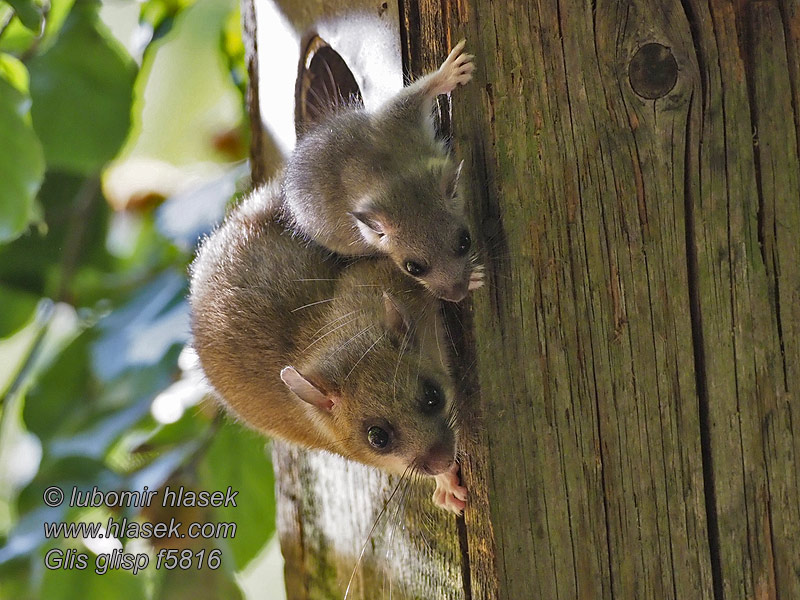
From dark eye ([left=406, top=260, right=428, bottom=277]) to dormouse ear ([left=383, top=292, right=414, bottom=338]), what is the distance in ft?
0.28

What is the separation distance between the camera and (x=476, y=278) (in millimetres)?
1867

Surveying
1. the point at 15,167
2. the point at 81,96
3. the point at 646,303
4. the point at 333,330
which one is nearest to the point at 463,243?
the point at 333,330

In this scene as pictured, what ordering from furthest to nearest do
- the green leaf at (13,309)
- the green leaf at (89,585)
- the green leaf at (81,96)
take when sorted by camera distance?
the green leaf at (13,309)
the green leaf at (89,585)
the green leaf at (81,96)

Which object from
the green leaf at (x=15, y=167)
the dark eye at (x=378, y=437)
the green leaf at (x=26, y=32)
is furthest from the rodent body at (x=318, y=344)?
the green leaf at (x=26, y=32)

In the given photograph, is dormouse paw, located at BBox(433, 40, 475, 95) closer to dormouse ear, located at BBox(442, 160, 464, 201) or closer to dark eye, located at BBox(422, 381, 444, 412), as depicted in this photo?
dormouse ear, located at BBox(442, 160, 464, 201)

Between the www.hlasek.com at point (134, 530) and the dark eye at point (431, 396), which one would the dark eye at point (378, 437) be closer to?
the dark eye at point (431, 396)

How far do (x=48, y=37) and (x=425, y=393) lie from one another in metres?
1.86

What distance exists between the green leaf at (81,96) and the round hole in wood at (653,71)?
1.62 metres

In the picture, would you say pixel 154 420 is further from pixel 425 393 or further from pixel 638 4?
pixel 638 4

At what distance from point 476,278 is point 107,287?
6.42 ft

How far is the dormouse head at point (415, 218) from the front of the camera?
212cm

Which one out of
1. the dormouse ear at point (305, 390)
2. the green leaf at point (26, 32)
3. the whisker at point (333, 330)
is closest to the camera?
the dormouse ear at point (305, 390)

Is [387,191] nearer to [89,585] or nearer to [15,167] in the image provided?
[15,167]

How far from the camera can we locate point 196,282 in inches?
97.1
